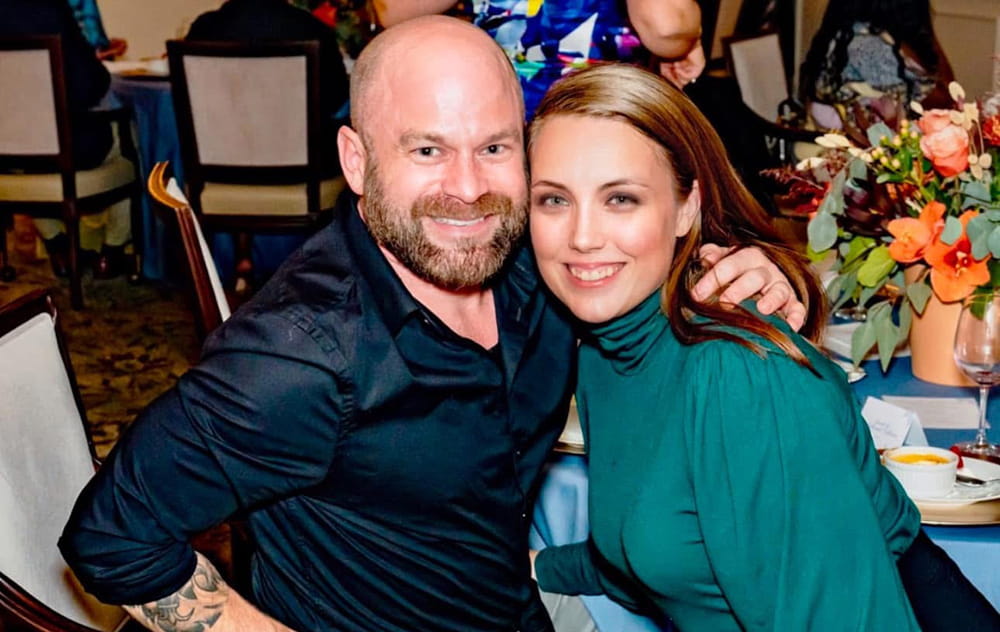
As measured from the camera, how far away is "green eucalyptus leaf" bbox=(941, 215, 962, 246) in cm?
186

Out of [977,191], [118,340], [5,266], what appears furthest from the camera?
[5,266]

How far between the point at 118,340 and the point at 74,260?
1.66 feet

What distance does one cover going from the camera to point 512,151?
1503mm

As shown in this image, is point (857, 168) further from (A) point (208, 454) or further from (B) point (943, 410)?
(A) point (208, 454)

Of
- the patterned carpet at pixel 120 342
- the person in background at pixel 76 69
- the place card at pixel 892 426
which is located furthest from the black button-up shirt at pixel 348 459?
the person in background at pixel 76 69

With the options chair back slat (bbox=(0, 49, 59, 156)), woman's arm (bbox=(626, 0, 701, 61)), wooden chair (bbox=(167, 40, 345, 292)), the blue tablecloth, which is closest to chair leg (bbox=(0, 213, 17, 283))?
chair back slat (bbox=(0, 49, 59, 156))

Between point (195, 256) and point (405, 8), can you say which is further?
point (405, 8)

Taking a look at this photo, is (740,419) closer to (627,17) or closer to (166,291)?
(627,17)

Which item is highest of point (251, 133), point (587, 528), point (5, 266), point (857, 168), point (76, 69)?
point (857, 168)

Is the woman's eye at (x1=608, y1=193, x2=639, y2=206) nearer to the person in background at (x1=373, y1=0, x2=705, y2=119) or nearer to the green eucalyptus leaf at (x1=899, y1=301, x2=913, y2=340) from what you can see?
the green eucalyptus leaf at (x1=899, y1=301, x2=913, y2=340)

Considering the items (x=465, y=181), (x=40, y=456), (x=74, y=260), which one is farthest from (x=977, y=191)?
A: (x=74, y=260)

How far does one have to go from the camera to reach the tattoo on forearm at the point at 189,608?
4.66ft

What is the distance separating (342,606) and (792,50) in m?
7.12

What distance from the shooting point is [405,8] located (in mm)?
2611
